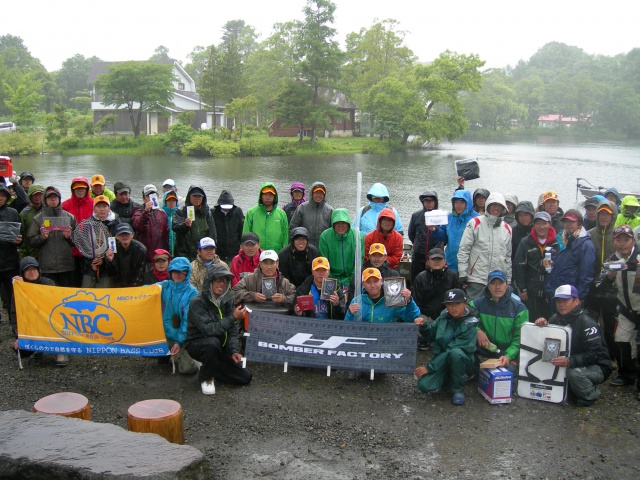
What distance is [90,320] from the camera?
7.30m

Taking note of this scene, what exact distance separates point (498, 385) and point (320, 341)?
2.06 meters

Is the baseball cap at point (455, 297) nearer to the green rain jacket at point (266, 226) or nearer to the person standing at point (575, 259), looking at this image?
the person standing at point (575, 259)

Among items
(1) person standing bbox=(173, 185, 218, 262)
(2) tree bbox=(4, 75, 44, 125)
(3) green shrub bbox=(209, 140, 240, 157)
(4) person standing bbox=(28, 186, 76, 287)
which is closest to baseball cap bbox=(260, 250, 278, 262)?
(1) person standing bbox=(173, 185, 218, 262)

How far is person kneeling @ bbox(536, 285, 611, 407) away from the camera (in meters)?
6.37

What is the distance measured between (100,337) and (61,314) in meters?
0.58

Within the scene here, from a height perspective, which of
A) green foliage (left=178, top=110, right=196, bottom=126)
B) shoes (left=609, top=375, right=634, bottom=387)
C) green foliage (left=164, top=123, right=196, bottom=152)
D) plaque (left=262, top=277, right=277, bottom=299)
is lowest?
shoes (left=609, top=375, right=634, bottom=387)

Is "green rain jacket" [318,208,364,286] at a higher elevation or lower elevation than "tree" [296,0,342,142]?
lower

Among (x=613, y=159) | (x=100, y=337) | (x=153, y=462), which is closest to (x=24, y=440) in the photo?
(x=153, y=462)

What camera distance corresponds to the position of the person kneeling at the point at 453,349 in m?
6.49

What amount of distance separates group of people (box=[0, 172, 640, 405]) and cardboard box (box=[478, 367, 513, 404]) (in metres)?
0.19

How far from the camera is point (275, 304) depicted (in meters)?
7.66

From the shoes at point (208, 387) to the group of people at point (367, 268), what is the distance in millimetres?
26

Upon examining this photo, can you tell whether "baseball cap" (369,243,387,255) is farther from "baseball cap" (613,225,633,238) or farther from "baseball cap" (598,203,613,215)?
"baseball cap" (598,203,613,215)

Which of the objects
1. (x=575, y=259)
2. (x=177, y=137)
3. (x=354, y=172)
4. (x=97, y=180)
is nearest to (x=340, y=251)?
(x=575, y=259)
